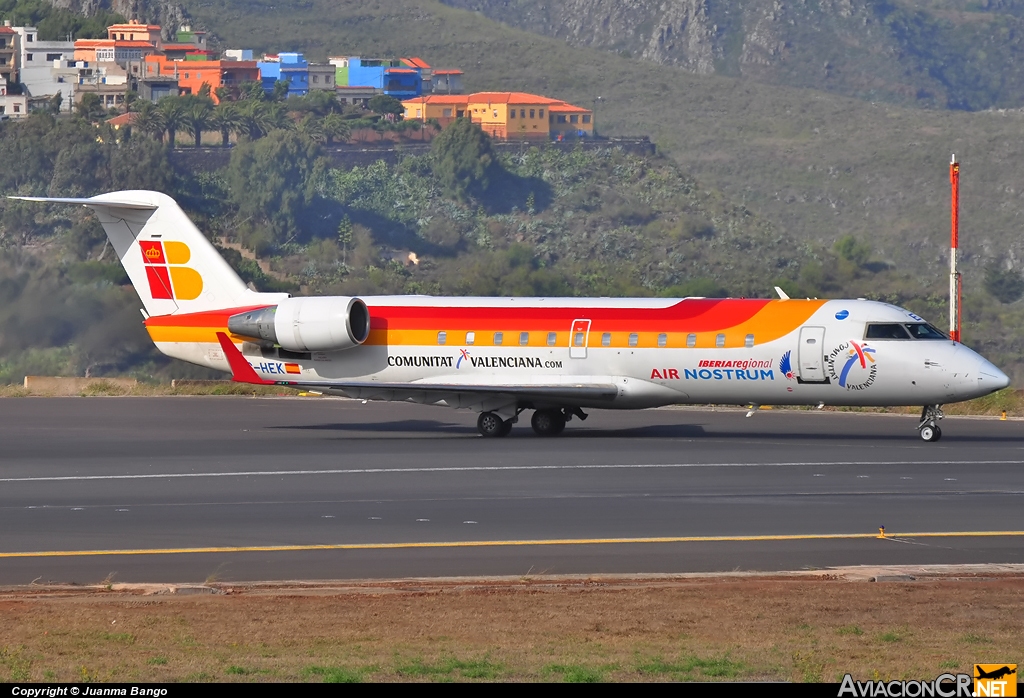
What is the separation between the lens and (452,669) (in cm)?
1095

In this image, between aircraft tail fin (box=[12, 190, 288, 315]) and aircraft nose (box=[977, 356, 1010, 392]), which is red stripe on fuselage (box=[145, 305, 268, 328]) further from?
aircraft nose (box=[977, 356, 1010, 392])

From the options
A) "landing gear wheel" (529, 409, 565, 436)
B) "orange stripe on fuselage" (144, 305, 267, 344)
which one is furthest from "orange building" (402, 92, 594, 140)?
"landing gear wheel" (529, 409, 565, 436)

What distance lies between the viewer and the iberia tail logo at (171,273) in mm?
33562

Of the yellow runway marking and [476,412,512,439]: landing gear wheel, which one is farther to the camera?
[476,412,512,439]: landing gear wheel

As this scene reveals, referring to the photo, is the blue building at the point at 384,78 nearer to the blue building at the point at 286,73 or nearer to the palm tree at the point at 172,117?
the blue building at the point at 286,73

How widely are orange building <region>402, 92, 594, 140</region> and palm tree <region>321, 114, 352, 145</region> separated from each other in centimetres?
1170

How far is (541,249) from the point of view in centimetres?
11788

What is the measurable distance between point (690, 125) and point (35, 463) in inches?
5463

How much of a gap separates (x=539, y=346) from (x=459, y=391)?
191 cm

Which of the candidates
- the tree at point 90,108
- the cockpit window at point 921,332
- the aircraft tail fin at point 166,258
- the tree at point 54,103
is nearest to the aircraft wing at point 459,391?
the aircraft tail fin at point 166,258

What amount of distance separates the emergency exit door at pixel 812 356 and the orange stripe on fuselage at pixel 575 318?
439 mm

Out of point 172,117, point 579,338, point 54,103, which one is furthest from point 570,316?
point 54,103

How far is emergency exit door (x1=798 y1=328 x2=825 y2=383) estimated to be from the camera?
28922 millimetres

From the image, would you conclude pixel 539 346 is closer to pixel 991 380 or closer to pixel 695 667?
pixel 991 380
